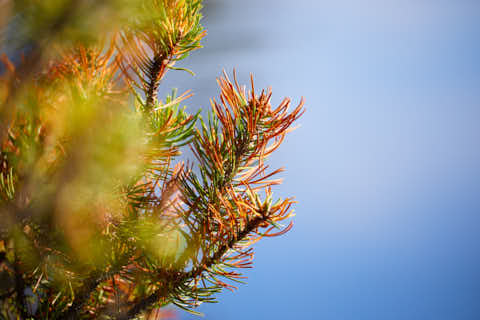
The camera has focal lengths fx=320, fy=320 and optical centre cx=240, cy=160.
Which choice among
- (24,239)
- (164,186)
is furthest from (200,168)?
(24,239)

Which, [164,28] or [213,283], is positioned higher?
[164,28]

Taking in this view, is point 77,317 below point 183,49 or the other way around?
below

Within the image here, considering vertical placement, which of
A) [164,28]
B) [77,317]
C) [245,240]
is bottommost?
[77,317]

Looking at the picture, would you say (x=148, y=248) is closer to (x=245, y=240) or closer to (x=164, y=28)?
(x=245, y=240)

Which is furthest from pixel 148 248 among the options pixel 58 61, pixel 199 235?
pixel 58 61

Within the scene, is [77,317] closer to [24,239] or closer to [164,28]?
[24,239]
